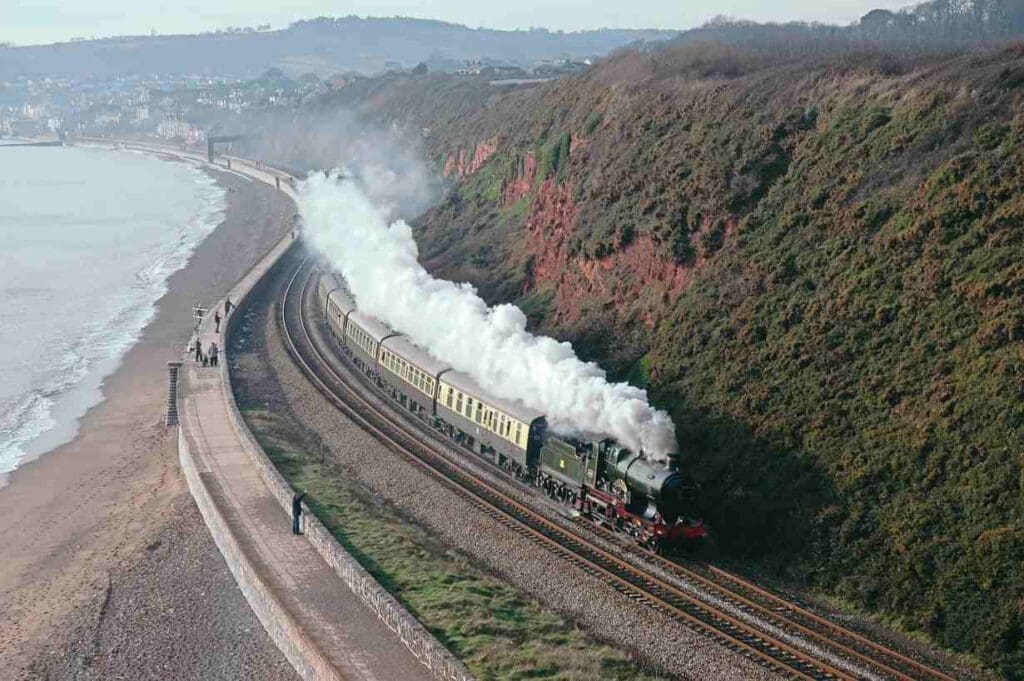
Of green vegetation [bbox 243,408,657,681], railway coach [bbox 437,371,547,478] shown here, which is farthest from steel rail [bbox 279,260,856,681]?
green vegetation [bbox 243,408,657,681]

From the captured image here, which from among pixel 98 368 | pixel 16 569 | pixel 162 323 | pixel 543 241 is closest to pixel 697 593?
pixel 16 569

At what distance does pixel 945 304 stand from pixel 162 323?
5261 cm

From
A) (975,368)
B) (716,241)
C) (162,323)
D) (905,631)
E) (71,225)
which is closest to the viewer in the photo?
(905,631)

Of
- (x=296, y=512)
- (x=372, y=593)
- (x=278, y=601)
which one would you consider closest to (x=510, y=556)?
(x=372, y=593)

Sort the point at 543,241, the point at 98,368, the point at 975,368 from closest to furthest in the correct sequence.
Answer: the point at 975,368
the point at 543,241
the point at 98,368

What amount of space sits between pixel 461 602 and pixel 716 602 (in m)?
5.97

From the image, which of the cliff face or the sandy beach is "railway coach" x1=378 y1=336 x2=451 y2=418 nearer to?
the cliff face

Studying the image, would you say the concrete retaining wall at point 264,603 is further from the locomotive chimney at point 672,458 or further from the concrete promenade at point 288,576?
the locomotive chimney at point 672,458

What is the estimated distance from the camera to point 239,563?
→ 28.3 m

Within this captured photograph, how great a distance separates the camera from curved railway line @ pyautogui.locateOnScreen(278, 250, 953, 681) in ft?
71.8

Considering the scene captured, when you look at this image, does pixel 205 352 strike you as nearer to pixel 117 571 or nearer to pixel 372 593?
pixel 117 571

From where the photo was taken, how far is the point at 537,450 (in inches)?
1267

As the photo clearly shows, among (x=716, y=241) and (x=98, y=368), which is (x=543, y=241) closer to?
(x=716, y=241)

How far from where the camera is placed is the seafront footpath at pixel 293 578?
2189 cm
